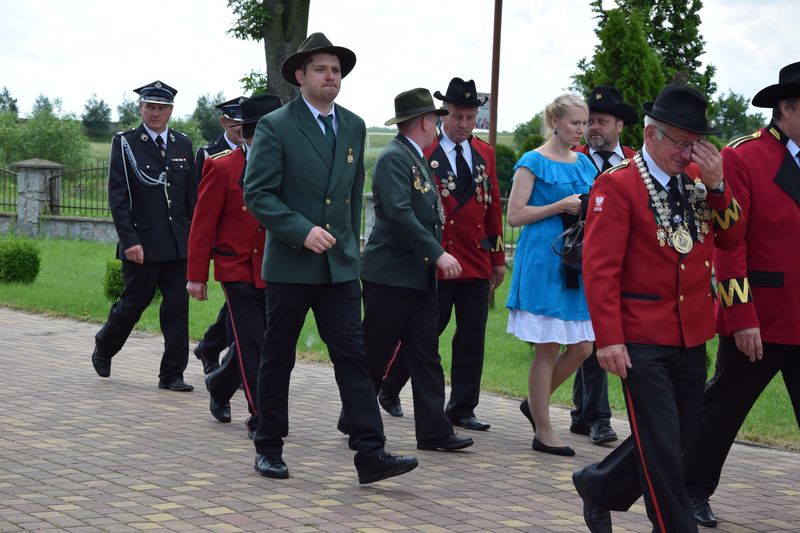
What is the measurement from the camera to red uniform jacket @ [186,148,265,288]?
791 cm

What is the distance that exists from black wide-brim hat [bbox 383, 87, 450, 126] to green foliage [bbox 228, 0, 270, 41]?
17738 mm

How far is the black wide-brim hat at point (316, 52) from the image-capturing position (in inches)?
258

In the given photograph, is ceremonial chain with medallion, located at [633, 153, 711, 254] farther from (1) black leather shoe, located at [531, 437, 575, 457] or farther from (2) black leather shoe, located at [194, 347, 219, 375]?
(2) black leather shoe, located at [194, 347, 219, 375]

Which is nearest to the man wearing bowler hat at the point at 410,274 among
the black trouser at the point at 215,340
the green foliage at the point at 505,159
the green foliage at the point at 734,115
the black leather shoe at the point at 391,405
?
the black leather shoe at the point at 391,405

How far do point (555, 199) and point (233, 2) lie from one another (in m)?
18.2

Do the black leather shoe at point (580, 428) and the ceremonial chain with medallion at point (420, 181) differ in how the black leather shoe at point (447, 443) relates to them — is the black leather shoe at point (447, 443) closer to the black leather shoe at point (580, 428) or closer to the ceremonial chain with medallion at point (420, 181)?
the black leather shoe at point (580, 428)

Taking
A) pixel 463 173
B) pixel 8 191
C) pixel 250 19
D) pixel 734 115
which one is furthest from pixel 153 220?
pixel 734 115

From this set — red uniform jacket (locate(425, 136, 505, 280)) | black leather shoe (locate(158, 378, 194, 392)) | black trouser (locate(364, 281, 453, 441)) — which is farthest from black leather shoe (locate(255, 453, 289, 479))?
black leather shoe (locate(158, 378, 194, 392))

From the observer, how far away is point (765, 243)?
5.81 metres

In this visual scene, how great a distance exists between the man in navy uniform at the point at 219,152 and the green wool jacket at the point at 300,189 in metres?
1.88

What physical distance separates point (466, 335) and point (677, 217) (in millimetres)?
3193

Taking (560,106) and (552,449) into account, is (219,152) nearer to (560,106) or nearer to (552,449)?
(560,106)

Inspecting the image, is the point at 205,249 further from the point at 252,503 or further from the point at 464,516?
the point at 464,516

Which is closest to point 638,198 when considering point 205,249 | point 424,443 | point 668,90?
point 668,90
